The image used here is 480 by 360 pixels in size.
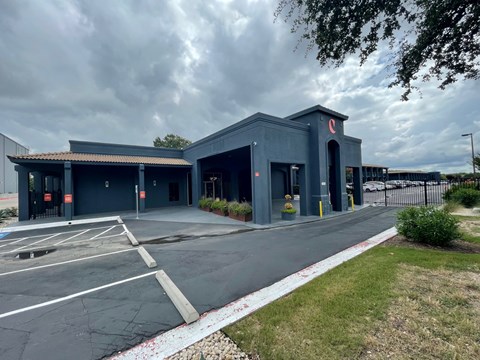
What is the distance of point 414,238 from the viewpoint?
684 centimetres

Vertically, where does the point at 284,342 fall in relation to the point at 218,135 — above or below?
below

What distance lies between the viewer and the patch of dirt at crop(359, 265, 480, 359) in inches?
97.3

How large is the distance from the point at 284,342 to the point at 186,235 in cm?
730

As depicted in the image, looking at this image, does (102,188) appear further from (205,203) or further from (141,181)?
(205,203)

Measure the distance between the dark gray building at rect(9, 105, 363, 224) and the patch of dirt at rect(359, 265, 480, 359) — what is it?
8060 mm

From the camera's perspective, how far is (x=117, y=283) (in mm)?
4734

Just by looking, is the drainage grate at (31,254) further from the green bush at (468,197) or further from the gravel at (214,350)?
the green bush at (468,197)

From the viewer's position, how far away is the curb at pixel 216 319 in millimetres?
2725

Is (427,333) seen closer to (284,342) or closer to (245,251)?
(284,342)

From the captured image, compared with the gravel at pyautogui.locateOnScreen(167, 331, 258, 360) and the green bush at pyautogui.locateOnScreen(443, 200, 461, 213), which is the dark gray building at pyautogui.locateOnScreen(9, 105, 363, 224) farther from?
the gravel at pyautogui.locateOnScreen(167, 331, 258, 360)

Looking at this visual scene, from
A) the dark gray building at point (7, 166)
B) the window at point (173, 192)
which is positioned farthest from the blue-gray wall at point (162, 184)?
the dark gray building at point (7, 166)

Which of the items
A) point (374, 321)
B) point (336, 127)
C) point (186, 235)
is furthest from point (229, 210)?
point (374, 321)

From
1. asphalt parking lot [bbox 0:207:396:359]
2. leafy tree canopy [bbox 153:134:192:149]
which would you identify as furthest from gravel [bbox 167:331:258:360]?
leafy tree canopy [bbox 153:134:192:149]

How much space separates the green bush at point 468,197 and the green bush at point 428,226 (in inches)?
408
